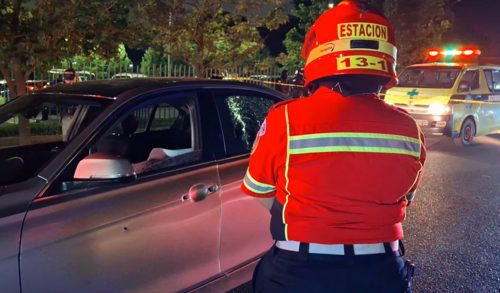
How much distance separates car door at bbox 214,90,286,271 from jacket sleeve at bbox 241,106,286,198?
108 centimetres

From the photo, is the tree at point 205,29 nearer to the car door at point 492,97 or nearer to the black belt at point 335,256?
the car door at point 492,97

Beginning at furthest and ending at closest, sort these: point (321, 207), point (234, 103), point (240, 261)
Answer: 1. point (234, 103)
2. point (240, 261)
3. point (321, 207)

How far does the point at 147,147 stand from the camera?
3.44 m

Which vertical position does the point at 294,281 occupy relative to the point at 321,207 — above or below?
below

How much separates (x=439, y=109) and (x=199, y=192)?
27.3 ft

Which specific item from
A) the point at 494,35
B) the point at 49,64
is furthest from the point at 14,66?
the point at 494,35

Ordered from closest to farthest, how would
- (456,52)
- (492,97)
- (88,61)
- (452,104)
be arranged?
(452,104) < (492,97) < (456,52) < (88,61)

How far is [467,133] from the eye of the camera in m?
10.3

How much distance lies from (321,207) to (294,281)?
283mm

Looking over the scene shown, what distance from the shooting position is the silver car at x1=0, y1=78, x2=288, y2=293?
6.84 feet

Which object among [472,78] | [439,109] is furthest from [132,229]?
[472,78]

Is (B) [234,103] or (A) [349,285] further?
(B) [234,103]

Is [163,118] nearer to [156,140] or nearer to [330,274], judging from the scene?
[156,140]

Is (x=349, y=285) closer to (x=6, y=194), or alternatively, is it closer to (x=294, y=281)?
(x=294, y=281)
